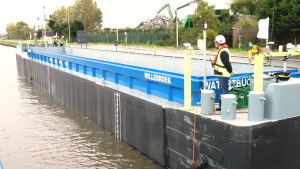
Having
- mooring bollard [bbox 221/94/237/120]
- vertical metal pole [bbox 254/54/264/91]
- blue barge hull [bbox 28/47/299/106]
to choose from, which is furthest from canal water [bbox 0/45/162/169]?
vertical metal pole [bbox 254/54/264/91]

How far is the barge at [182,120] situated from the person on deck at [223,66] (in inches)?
16.1

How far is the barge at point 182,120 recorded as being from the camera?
575 cm

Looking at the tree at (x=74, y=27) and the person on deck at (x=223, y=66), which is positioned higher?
the tree at (x=74, y=27)

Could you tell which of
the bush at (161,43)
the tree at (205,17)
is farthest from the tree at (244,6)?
the bush at (161,43)

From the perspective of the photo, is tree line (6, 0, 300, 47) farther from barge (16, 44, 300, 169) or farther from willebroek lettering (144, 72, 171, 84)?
willebroek lettering (144, 72, 171, 84)

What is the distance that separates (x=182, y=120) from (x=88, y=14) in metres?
105

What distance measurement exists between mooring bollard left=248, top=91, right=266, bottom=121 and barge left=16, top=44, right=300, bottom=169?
0.40ft

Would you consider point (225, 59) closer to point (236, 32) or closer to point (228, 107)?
point (228, 107)

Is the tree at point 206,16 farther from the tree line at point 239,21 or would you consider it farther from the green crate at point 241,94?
the green crate at point 241,94

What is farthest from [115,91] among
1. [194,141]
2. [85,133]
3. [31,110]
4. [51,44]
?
[51,44]

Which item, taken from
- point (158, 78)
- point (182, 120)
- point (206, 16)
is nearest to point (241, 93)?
point (182, 120)

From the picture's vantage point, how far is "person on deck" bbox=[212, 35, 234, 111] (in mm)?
6762

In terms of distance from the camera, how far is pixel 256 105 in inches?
229

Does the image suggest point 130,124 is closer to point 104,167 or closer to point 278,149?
point 104,167
